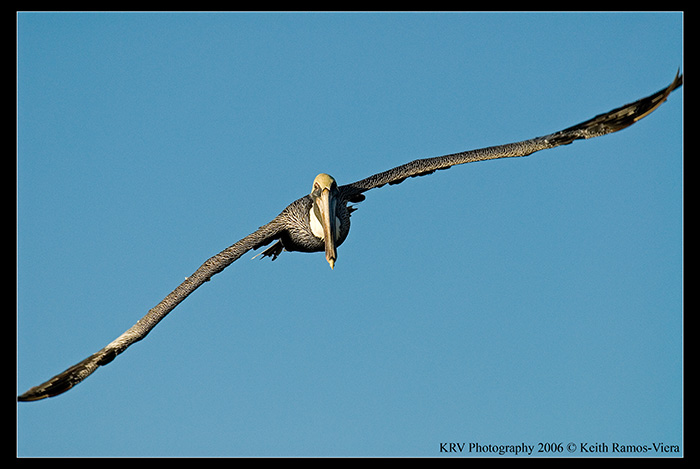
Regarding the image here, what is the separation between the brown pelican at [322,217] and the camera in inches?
784

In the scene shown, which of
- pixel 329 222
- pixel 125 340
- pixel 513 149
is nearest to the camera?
pixel 125 340

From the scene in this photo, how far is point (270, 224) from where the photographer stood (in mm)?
22438

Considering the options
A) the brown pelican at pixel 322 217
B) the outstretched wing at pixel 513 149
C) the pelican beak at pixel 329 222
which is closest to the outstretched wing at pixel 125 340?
the brown pelican at pixel 322 217

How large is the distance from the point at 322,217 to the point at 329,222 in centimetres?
40

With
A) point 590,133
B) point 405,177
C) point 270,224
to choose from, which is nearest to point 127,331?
point 270,224

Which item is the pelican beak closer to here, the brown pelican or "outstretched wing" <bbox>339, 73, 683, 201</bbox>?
the brown pelican

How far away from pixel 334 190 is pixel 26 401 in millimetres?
7959

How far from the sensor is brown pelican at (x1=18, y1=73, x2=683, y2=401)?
65.4ft

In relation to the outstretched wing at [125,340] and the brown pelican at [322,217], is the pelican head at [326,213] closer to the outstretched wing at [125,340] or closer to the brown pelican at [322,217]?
the brown pelican at [322,217]

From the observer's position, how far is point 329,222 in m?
21.1

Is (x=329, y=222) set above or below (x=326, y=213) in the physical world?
below

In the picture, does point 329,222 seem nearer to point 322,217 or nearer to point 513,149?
point 322,217

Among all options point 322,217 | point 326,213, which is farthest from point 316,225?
point 326,213
